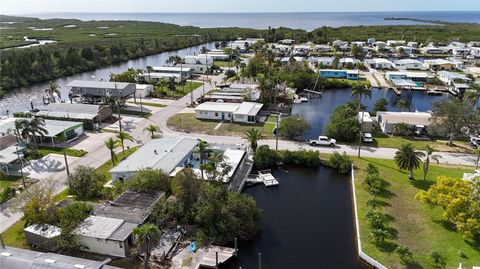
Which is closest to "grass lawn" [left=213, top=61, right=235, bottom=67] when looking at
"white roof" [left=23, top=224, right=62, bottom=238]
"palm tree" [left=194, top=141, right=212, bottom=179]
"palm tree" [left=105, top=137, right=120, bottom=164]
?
"palm tree" [left=105, top=137, right=120, bottom=164]

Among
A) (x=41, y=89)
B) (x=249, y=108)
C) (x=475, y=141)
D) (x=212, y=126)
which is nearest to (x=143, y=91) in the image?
(x=212, y=126)

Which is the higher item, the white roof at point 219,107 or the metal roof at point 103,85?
the metal roof at point 103,85

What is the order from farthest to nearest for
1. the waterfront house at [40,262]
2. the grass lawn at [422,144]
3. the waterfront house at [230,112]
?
the waterfront house at [230,112], the grass lawn at [422,144], the waterfront house at [40,262]

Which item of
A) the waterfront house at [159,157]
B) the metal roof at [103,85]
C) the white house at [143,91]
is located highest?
the metal roof at [103,85]

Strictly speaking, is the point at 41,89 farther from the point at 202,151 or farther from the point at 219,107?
the point at 202,151

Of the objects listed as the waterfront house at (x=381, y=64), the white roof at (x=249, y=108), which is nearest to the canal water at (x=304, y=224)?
the white roof at (x=249, y=108)

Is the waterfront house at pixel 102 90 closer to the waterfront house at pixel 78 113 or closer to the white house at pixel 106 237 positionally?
the waterfront house at pixel 78 113

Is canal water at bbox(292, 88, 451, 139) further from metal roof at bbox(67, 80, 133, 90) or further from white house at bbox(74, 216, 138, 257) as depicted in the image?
metal roof at bbox(67, 80, 133, 90)

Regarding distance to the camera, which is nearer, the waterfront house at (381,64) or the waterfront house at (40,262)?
the waterfront house at (40,262)
